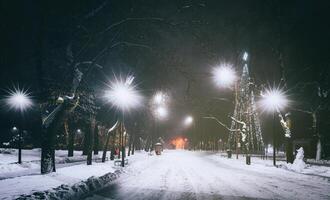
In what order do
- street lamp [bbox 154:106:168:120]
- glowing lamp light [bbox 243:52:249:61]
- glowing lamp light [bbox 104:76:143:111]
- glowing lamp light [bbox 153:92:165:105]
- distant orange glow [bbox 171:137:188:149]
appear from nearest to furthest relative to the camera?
glowing lamp light [bbox 104:76:143:111] < glowing lamp light [bbox 243:52:249:61] < glowing lamp light [bbox 153:92:165:105] < street lamp [bbox 154:106:168:120] < distant orange glow [bbox 171:137:188:149]

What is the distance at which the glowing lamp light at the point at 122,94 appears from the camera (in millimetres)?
26547

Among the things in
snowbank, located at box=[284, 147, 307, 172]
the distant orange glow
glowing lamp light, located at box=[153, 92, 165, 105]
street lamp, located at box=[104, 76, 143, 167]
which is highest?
glowing lamp light, located at box=[153, 92, 165, 105]

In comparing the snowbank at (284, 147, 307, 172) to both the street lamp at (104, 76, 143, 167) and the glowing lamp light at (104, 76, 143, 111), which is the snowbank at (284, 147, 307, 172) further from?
the glowing lamp light at (104, 76, 143, 111)

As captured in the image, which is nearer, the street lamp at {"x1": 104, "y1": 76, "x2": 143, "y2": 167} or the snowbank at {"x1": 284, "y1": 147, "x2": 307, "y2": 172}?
the street lamp at {"x1": 104, "y1": 76, "x2": 143, "y2": 167}

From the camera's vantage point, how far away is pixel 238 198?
12781mm

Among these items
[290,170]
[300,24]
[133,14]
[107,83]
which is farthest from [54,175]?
[300,24]

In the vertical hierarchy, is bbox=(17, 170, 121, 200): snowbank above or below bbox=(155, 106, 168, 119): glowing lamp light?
below

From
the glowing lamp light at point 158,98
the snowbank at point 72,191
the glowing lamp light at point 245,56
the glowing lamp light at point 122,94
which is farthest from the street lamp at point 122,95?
the glowing lamp light at point 245,56

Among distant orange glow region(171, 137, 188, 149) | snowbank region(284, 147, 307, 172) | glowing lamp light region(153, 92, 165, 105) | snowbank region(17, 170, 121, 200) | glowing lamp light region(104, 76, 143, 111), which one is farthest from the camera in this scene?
distant orange glow region(171, 137, 188, 149)

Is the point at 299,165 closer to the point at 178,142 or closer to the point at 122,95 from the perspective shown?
the point at 122,95

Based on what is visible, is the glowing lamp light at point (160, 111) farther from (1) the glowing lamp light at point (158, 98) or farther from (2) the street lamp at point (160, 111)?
(1) the glowing lamp light at point (158, 98)

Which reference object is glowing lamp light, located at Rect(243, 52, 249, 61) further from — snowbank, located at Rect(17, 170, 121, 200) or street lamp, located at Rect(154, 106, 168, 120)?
snowbank, located at Rect(17, 170, 121, 200)

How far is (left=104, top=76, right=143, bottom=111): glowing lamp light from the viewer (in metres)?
26.5

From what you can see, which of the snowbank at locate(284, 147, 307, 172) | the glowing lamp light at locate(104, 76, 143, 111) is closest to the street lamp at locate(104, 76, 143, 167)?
the glowing lamp light at locate(104, 76, 143, 111)
